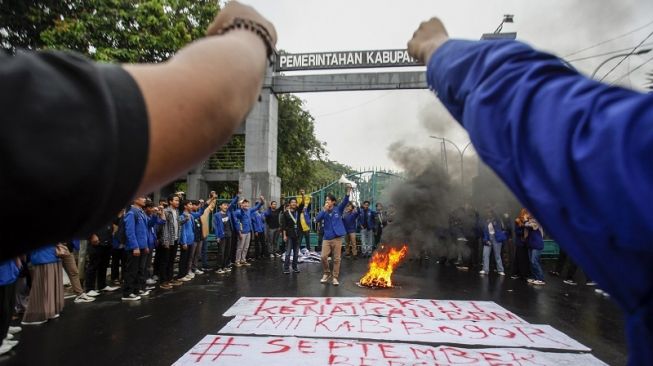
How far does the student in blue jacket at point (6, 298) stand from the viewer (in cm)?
455

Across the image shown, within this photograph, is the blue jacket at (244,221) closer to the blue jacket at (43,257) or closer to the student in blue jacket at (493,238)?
the blue jacket at (43,257)

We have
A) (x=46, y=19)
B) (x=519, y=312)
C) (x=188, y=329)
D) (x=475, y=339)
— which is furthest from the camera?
(x=46, y=19)

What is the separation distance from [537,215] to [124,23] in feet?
47.4

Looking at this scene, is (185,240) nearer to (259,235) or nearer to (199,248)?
(199,248)

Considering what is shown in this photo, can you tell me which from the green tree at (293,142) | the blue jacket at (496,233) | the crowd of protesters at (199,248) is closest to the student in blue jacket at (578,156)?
the crowd of protesters at (199,248)

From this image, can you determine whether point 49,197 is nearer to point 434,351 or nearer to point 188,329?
→ point 434,351

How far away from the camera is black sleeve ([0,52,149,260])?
17.7 inches

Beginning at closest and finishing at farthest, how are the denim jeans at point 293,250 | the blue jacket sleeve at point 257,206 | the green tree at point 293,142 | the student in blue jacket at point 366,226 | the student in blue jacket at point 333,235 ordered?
1. the student in blue jacket at point 333,235
2. the denim jeans at point 293,250
3. the blue jacket sleeve at point 257,206
4. the student in blue jacket at point 366,226
5. the green tree at point 293,142

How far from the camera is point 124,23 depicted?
12281 millimetres

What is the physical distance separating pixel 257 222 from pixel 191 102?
1310 centimetres

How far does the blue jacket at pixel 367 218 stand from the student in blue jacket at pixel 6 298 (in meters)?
10.9

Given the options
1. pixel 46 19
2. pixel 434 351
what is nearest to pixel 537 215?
pixel 434 351

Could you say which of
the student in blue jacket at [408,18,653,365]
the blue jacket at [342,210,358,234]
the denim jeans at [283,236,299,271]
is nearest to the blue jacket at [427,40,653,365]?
the student in blue jacket at [408,18,653,365]

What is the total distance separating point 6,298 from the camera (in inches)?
182
